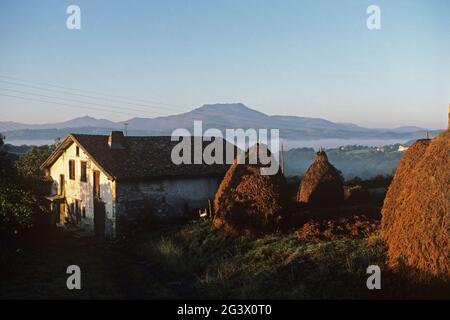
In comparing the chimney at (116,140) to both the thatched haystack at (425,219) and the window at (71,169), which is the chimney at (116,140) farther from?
the thatched haystack at (425,219)

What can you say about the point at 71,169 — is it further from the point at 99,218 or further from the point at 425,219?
the point at 425,219

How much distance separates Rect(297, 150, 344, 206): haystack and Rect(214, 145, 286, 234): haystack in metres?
8.63

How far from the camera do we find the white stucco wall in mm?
26428

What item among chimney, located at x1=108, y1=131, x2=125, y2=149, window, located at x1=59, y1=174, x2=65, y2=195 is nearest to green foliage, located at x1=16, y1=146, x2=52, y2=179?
window, located at x1=59, y1=174, x2=65, y2=195

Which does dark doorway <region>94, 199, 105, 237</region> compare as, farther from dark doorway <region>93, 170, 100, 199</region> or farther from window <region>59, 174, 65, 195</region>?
window <region>59, 174, 65, 195</region>

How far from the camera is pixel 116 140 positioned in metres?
30.0

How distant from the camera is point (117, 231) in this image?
25.8 m

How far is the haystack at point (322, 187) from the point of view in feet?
90.0

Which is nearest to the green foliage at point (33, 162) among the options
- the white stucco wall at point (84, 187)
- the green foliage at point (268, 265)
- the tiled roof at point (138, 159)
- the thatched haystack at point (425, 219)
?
the white stucco wall at point (84, 187)

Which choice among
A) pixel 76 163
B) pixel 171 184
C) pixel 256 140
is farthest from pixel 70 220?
pixel 256 140

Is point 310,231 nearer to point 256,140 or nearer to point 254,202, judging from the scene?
point 254,202

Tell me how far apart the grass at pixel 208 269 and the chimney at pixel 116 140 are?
30.6 feet

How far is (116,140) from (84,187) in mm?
4096
